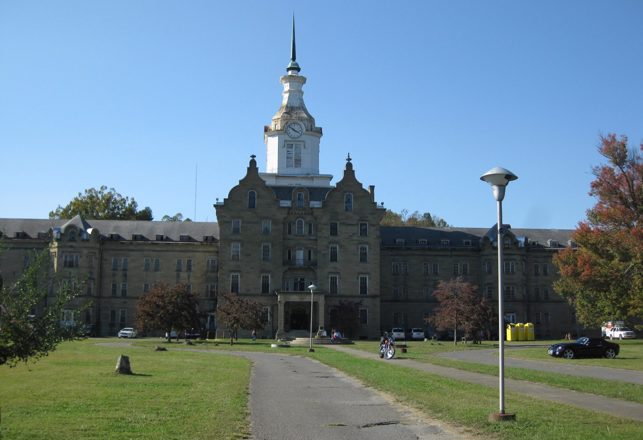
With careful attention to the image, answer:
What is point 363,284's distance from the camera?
89062 mm

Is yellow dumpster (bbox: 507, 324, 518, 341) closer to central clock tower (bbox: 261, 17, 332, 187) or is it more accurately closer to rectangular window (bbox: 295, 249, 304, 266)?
rectangular window (bbox: 295, 249, 304, 266)

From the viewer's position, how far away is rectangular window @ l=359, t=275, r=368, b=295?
8894 cm

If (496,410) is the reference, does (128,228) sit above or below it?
above

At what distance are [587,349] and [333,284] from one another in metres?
43.0

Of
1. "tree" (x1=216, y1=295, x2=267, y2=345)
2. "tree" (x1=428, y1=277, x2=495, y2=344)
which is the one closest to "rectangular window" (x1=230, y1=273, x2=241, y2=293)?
"tree" (x1=216, y1=295, x2=267, y2=345)

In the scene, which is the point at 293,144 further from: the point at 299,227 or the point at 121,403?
the point at 121,403

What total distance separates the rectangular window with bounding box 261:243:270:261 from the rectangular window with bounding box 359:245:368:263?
420 inches

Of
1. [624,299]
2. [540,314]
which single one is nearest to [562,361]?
[624,299]

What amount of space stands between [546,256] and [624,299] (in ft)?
118

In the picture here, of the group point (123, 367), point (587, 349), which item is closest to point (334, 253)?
point (587, 349)

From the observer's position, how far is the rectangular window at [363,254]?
8919cm

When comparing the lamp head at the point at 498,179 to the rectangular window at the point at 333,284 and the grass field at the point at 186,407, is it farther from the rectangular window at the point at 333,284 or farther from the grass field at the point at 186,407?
the rectangular window at the point at 333,284

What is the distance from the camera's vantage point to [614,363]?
42469 millimetres

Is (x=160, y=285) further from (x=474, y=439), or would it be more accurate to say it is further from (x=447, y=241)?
(x=474, y=439)
